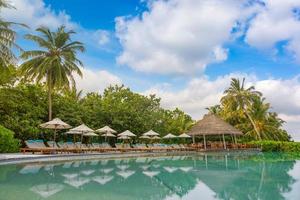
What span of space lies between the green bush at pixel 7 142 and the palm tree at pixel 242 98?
2484 centimetres

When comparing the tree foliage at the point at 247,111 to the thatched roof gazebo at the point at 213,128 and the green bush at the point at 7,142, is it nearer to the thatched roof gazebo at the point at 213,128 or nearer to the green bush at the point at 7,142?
the thatched roof gazebo at the point at 213,128

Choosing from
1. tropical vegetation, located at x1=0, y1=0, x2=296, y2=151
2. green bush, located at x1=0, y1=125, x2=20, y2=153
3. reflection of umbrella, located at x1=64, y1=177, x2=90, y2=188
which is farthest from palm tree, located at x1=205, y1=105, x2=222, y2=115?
reflection of umbrella, located at x1=64, y1=177, x2=90, y2=188

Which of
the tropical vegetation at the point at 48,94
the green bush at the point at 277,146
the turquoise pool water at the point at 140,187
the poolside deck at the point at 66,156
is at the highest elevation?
the tropical vegetation at the point at 48,94

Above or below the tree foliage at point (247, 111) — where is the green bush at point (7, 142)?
below

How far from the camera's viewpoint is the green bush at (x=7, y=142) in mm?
17458

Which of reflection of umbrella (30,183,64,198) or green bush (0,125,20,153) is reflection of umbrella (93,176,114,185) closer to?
reflection of umbrella (30,183,64,198)

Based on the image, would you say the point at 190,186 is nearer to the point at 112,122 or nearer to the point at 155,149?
the point at 155,149

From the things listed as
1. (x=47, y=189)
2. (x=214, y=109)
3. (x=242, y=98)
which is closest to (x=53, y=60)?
(x=47, y=189)

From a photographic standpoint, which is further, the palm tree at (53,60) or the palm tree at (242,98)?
the palm tree at (242,98)

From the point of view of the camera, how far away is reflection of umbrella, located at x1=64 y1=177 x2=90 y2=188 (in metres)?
9.54

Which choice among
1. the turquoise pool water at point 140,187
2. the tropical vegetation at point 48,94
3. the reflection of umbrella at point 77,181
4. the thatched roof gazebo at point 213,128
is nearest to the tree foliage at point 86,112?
the tropical vegetation at point 48,94

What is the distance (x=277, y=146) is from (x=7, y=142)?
80.2ft

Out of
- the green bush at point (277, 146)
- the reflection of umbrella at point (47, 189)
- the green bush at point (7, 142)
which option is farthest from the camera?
the green bush at point (277, 146)

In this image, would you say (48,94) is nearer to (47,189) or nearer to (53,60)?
(53,60)
